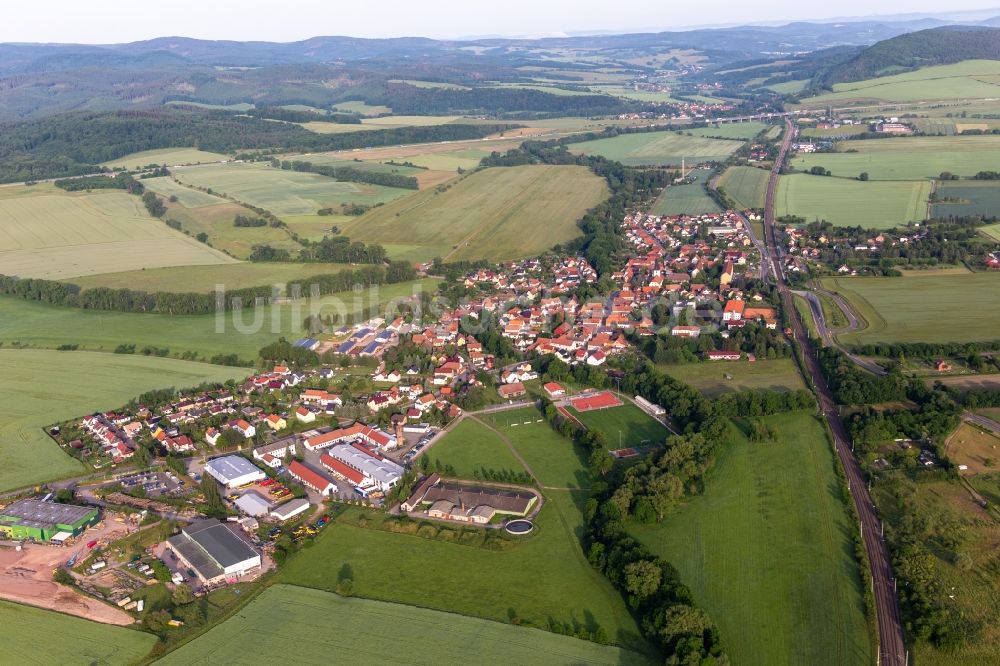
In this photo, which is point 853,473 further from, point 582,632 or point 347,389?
point 347,389

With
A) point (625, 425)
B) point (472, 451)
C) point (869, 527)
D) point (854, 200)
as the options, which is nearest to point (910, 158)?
point (854, 200)

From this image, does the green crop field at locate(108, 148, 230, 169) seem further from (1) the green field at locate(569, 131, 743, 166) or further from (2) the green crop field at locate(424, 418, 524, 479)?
(2) the green crop field at locate(424, 418, 524, 479)

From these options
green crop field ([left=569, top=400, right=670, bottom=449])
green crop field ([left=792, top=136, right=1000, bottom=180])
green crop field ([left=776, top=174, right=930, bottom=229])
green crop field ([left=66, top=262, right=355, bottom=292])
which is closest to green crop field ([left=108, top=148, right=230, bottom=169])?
green crop field ([left=66, top=262, right=355, bottom=292])

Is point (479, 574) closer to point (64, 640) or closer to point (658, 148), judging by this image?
point (64, 640)

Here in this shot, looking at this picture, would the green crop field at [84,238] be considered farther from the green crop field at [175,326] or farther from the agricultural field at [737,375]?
the agricultural field at [737,375]

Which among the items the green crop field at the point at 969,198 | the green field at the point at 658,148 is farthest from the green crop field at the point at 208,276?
the green field at the point at 658,148

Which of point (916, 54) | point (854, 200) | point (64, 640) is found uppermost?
point (916, 54)
